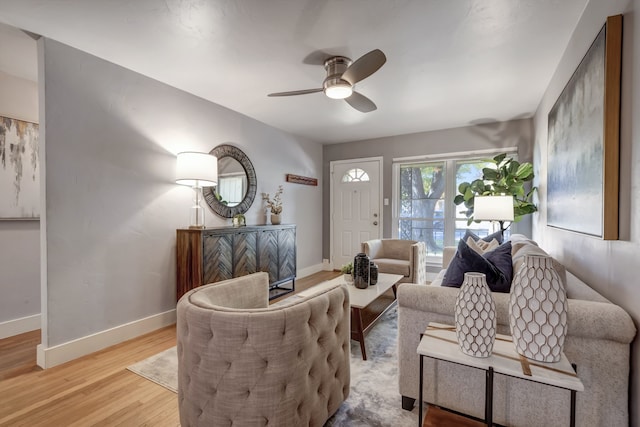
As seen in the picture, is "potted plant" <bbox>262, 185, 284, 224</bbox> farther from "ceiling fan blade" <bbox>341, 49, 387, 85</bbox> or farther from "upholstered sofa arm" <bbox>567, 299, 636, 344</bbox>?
"upholstered sofa arm" <bbox>567, 299, 636, 344</bbox>

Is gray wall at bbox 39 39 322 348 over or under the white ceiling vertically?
under

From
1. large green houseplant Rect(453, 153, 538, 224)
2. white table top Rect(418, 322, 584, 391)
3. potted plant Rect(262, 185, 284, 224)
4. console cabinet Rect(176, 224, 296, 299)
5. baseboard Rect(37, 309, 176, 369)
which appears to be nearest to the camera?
white table top Rect(418, 322, 584, 391)

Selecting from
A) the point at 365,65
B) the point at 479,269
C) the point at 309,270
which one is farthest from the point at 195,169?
the point at 309,270

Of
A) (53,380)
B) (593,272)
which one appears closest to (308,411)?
(593,272)

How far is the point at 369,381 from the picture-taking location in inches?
73.6

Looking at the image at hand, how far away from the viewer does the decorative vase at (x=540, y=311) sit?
40.2 inches

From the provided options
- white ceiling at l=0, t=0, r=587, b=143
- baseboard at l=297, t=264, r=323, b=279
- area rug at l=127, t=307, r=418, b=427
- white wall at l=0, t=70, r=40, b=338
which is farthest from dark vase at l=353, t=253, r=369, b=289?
white wall at l=0, t=70, r=40, b=338

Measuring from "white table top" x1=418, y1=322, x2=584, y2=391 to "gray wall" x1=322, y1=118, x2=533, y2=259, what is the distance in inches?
137

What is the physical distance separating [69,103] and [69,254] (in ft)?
3.79

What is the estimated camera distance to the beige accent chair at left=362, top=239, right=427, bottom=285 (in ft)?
11.5

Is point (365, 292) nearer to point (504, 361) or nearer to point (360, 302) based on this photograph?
point (360, 302)

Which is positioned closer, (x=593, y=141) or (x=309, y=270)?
(x=593, y=141)

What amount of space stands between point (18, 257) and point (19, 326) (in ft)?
2.04

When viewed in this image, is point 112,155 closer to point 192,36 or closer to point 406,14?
point 192,36
